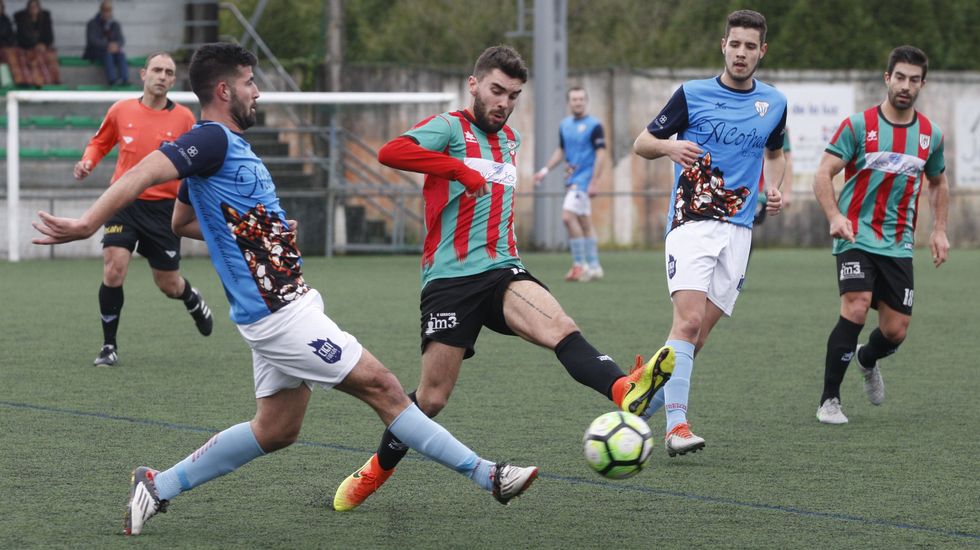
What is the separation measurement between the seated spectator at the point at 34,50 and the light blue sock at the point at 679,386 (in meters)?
19.2

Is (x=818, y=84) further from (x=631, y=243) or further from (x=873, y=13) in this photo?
(x=873, y=13)

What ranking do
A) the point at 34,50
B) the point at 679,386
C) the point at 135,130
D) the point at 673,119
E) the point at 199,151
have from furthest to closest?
the point at 34,50 → the point at 135,130 → the point at 673,119 → the point at 679,386 → the point at 199,151

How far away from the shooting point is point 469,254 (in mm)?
5383

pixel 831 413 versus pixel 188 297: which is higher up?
pixel 188 297

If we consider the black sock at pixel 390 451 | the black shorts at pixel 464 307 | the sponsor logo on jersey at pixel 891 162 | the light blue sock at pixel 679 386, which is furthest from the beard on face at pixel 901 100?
the black sock at pixel 390 451

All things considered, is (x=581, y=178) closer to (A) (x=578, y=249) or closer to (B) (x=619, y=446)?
(A) (x=578, y=249)

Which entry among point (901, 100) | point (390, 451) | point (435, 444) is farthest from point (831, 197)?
point (435, 444)

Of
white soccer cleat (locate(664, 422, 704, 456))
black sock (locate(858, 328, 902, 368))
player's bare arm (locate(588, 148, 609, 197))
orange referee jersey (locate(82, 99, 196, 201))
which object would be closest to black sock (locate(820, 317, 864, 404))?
black sock (locate(858, 328, 902, 368))

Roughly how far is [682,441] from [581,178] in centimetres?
1104

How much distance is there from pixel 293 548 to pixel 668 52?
29540 millimetres

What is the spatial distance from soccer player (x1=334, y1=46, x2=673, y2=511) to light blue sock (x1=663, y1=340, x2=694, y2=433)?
101 centimetres

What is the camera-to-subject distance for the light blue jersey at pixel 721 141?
6285 mm

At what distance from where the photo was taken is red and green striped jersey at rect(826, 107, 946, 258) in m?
7.12

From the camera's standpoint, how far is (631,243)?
24328mm
